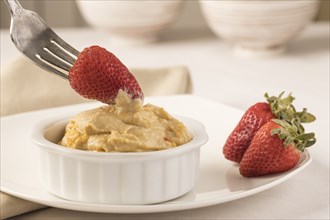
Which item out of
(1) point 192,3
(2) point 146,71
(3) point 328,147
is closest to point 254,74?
(2) point 146,71

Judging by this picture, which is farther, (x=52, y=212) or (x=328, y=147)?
(x=328, y=147)

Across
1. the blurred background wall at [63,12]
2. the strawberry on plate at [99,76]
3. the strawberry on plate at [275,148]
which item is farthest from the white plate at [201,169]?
the blurred background wall at [63,12]

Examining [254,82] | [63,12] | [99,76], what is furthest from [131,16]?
[99,76]

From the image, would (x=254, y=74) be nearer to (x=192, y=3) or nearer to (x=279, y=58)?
(x=279, y=58)

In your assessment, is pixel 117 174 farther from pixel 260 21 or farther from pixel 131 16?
pixel 131 16

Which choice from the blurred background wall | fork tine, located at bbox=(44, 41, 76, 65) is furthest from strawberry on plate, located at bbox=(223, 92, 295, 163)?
the blurred background wall

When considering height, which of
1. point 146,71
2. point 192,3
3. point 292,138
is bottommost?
point 192,3

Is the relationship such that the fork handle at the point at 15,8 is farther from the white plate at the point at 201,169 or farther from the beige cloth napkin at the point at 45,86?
the beige cloth napkin at the point at 45,86

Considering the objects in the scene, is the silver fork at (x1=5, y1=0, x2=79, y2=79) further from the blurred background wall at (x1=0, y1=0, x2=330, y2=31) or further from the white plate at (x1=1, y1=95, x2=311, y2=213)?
the blurred background wall at (x1=0, y1=0, x2=330, y2=31)

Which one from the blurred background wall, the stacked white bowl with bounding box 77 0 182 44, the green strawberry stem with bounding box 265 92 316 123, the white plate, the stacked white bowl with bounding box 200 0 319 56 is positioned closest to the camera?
the white plate
